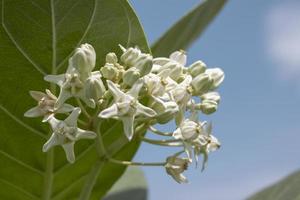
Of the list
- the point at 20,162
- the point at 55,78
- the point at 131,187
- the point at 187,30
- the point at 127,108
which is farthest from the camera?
the point at 131,187

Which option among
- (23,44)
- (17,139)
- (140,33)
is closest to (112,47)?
(140,33)

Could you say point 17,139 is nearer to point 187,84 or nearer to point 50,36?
point 50,36

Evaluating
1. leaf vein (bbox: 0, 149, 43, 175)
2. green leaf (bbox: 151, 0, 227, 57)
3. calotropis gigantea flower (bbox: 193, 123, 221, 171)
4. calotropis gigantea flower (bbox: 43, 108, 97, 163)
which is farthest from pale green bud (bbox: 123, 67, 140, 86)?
green leaf (bbox: 151, 0, 227, 57)

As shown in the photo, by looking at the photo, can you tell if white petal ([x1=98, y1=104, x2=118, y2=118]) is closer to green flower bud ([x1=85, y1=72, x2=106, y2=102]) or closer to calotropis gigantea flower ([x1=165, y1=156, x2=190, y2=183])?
green flower bud ([x1=85, y1=72, x2=106, y2=102])

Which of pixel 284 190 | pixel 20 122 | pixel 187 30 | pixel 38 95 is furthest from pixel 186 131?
pixel 284 190

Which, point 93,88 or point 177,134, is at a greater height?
point 93,88

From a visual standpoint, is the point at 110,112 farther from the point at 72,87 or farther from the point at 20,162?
the point at 20,162

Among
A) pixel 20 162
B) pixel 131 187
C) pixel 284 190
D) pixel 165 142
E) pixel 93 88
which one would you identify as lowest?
Answer: pixel 131 187
